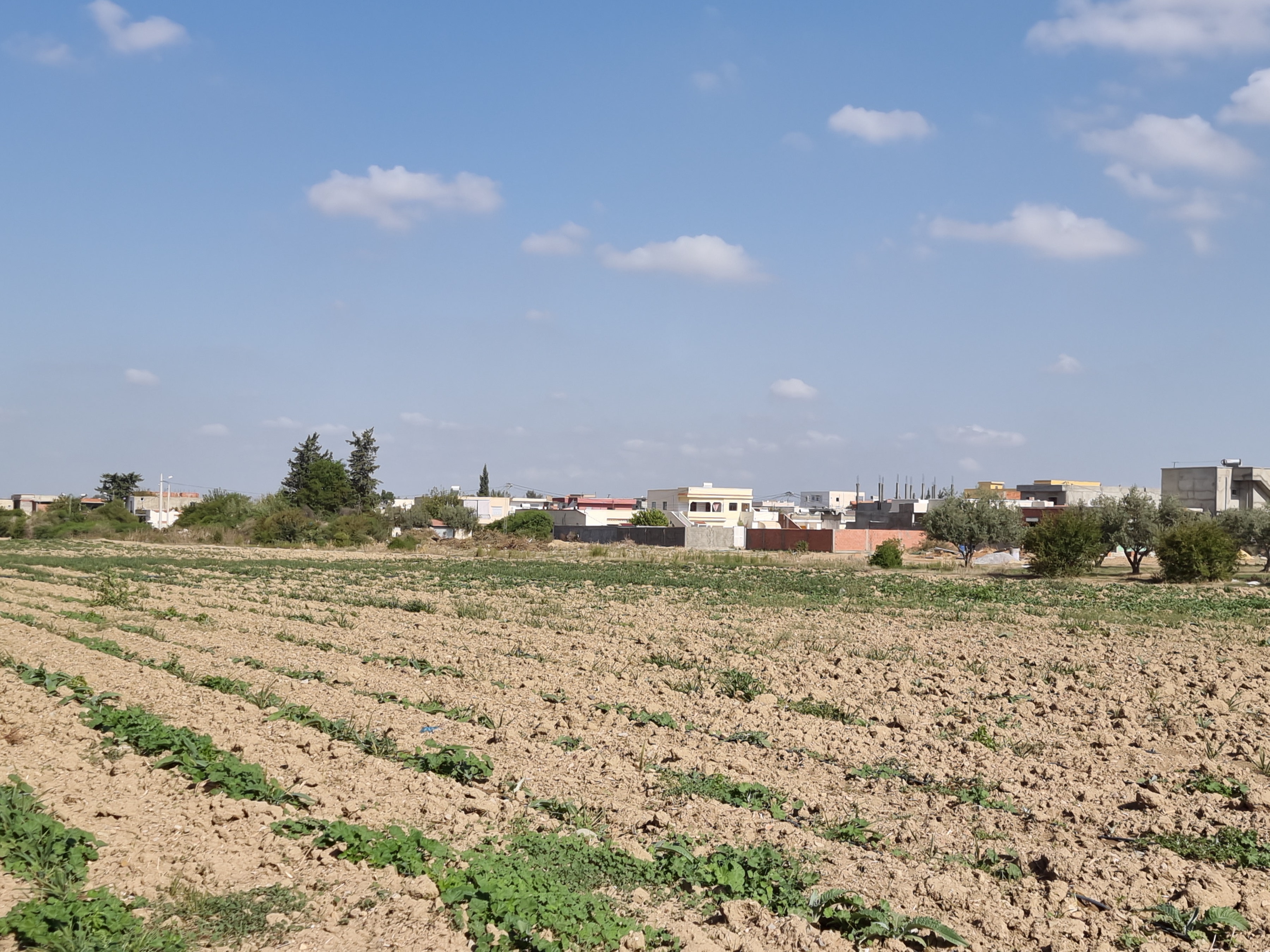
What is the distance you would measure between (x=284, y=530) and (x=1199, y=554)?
64853mm

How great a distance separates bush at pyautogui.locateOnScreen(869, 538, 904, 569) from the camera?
5325 centimetres

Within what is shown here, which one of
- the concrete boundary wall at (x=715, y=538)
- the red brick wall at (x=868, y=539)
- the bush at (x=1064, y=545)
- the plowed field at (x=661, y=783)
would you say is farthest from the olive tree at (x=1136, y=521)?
the plowed field at (x=661, y=783)

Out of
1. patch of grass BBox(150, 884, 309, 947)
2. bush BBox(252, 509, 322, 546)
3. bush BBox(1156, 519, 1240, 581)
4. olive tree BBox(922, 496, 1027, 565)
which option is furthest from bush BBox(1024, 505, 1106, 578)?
bush BBox(252, 509, 322, 546)

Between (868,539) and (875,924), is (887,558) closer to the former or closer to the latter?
(868,539)

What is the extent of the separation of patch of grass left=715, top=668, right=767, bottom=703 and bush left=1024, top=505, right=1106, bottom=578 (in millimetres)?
34056

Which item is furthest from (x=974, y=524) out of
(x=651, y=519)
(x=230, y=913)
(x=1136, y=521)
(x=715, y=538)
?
(x=230, y=913)

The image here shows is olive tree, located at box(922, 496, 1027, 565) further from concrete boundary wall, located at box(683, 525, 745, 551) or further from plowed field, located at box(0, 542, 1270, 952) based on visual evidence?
plowed field, located at box(0, 542, 1270, 952)

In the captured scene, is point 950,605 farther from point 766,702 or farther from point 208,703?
point 208,703

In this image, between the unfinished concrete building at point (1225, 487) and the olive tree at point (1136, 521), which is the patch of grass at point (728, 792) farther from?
the unfinished concrete building at point (1225, 487)

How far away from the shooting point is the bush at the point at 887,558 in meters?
53.2

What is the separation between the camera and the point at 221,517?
91.4 metres

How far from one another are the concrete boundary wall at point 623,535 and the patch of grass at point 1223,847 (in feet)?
238

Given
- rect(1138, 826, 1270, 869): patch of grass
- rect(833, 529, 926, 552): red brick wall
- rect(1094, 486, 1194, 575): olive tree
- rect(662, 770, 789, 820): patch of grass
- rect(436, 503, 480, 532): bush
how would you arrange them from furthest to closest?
1. rect(436, 503, 480, 532): bush
2. rect(833, 529, 926, 552): red brick wall
3. rect(1094, 486, 1194, 575): olive tree
4. rect(662, 770, 789, 820): patch of grass
5. rect(1138, 826, 1270, 869): patch of grass

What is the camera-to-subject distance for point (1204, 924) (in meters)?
6.04
